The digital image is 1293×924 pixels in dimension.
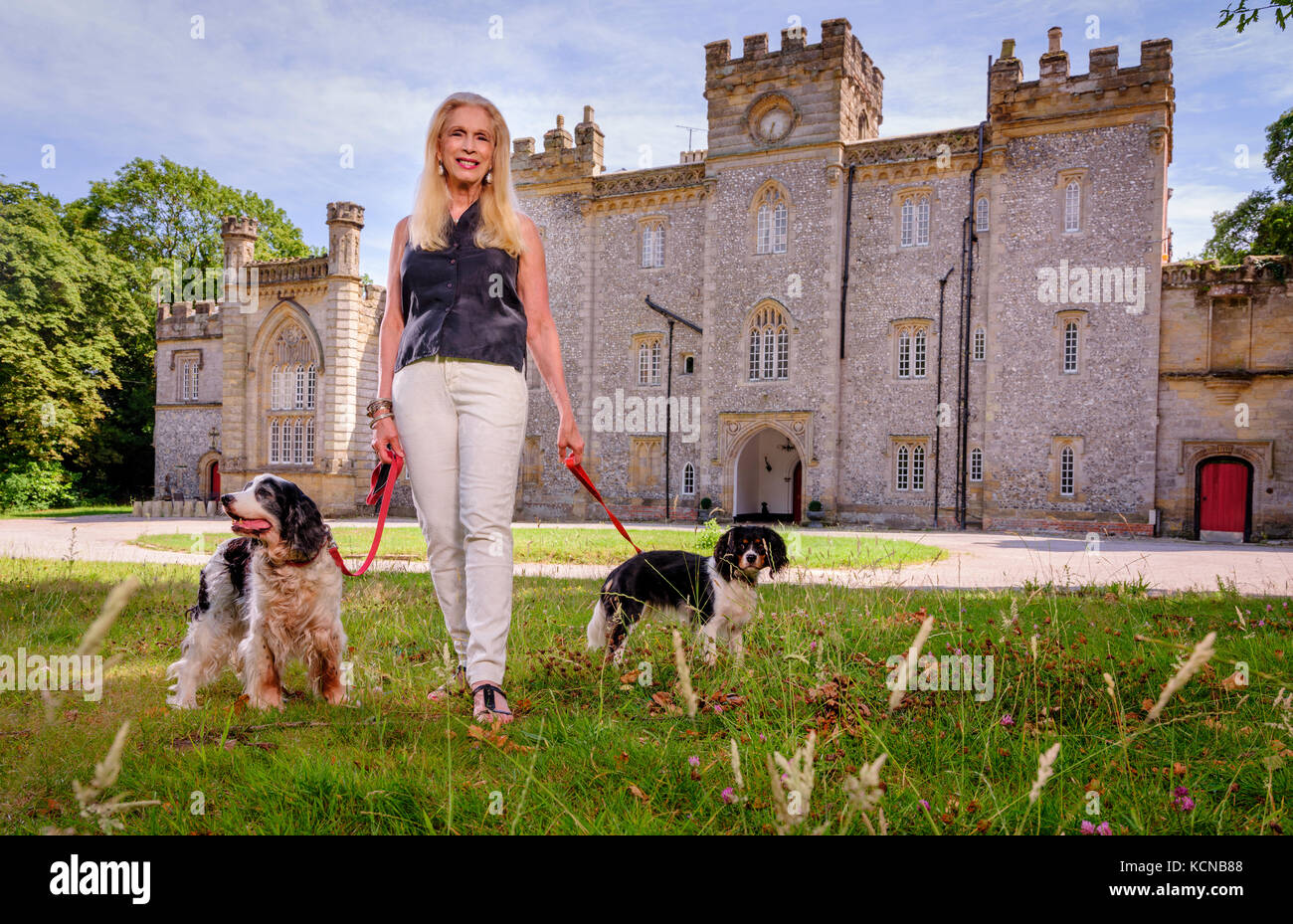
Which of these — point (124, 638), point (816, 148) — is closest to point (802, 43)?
point (816, 148)

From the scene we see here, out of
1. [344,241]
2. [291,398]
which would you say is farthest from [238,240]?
[291,398]

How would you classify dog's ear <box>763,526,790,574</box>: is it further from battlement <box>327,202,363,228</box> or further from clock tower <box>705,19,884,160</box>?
battlement <box>327,202,363,228</box>

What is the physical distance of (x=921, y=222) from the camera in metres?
26.4

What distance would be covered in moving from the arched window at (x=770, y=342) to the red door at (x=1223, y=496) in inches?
502

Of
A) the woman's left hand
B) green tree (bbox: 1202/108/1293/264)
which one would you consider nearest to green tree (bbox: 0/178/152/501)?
the woman's left hand

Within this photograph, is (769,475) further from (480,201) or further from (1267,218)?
(480,201)

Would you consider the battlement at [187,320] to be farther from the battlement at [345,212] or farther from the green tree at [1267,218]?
the green tree at [1267,218]

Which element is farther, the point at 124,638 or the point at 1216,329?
the point at 1216,329

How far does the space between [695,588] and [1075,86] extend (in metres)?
25.9

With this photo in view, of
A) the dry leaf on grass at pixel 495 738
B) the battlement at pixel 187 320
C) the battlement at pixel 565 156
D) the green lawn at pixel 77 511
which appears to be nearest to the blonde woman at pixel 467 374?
the dry leaf on grass at pixel 495 738

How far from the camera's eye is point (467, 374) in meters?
3.65

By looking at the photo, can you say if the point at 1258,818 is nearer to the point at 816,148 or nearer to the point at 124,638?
the point at 124,638

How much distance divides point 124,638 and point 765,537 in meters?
4.37

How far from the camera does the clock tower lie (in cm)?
2673
